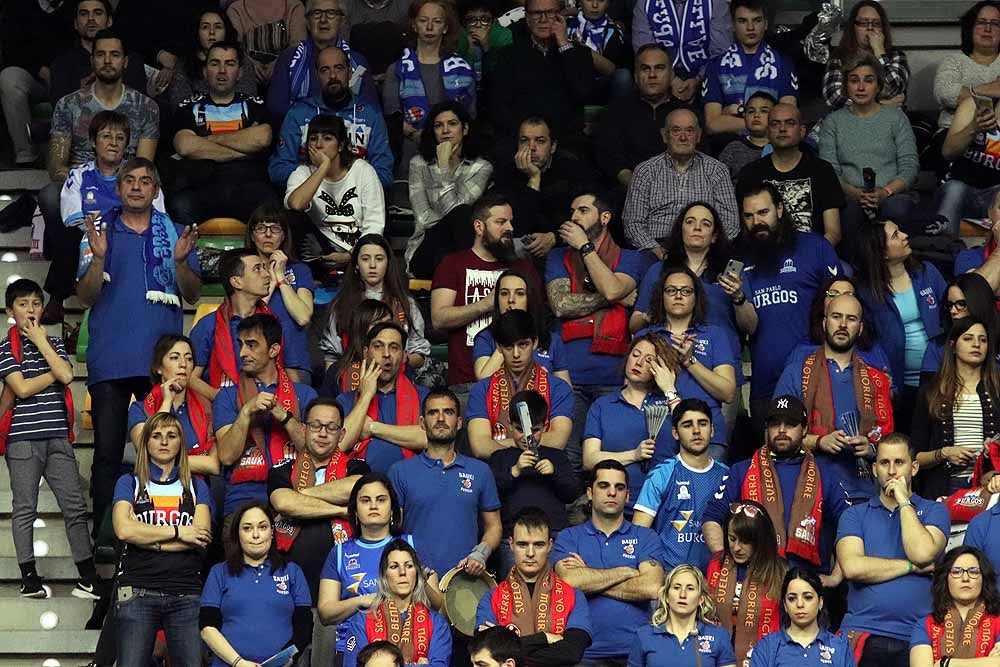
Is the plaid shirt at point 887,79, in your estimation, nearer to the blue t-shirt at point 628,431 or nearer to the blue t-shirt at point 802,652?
the blue t-shirt at point 628,431

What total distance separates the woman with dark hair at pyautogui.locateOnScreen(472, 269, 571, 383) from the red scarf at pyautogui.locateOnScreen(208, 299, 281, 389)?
1038 mm

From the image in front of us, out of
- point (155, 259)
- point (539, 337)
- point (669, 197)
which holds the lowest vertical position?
point (539, 337)

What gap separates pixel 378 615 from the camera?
9.19 metres

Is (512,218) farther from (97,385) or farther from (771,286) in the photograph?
(97,385)

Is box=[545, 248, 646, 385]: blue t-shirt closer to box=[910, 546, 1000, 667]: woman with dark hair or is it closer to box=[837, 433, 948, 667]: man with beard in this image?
box=[837, 433, 948, 667]: man with beard

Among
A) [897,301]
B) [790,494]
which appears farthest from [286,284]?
[897,301]

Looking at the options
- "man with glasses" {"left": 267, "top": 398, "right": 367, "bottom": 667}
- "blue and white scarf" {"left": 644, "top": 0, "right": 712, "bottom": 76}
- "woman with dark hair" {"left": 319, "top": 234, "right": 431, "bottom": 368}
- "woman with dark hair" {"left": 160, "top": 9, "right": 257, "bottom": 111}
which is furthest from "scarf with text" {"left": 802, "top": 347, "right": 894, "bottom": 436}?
"woman with dark hair" {"left": 160, "top": 9, "right": 257, "bottom": 111}

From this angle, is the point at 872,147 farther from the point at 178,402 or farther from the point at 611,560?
the point at 178,402

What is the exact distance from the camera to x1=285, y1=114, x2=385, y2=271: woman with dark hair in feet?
38.0

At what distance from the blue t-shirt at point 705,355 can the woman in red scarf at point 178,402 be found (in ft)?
7.20

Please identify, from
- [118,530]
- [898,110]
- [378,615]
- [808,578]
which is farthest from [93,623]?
[898,110]

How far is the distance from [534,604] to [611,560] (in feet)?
1.69

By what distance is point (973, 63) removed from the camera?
504 inches

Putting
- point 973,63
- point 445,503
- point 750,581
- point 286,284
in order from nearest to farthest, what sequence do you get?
point 750,581 < point 445,503 < point 286,284 < point 973,63
